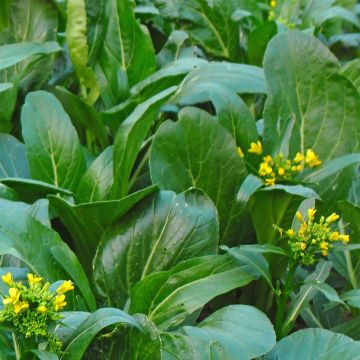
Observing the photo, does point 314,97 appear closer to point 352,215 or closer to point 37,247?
point 352,215

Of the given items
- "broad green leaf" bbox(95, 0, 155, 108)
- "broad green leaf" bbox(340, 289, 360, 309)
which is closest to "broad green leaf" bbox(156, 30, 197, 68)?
"broad green leaf" bbox(95, 0, 155, 108)

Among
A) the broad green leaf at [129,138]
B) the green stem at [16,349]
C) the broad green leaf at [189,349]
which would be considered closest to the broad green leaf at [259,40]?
the broad green leaf at [129,138]

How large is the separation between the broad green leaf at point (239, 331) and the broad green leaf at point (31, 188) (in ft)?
1.77

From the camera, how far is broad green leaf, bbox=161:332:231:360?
58.7 inches

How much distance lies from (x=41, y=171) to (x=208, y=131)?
474mm

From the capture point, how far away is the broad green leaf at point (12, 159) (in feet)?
7.14

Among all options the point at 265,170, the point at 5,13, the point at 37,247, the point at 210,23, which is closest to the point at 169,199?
the point at 265,170

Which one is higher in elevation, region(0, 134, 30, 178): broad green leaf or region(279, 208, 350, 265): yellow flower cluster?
region(279, 208, 350, 265): yellow flower cluster

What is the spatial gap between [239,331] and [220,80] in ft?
2.84

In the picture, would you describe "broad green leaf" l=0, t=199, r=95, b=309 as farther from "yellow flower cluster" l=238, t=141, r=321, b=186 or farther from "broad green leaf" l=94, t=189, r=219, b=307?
"yellow flower cluster" l=238, t=141, r=321, b=186

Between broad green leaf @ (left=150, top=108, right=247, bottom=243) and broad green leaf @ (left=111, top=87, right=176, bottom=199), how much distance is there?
54 mm

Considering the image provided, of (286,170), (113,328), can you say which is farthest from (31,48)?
(113,328)

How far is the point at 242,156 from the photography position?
2094mm

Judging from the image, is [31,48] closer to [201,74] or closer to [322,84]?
[201,74]
